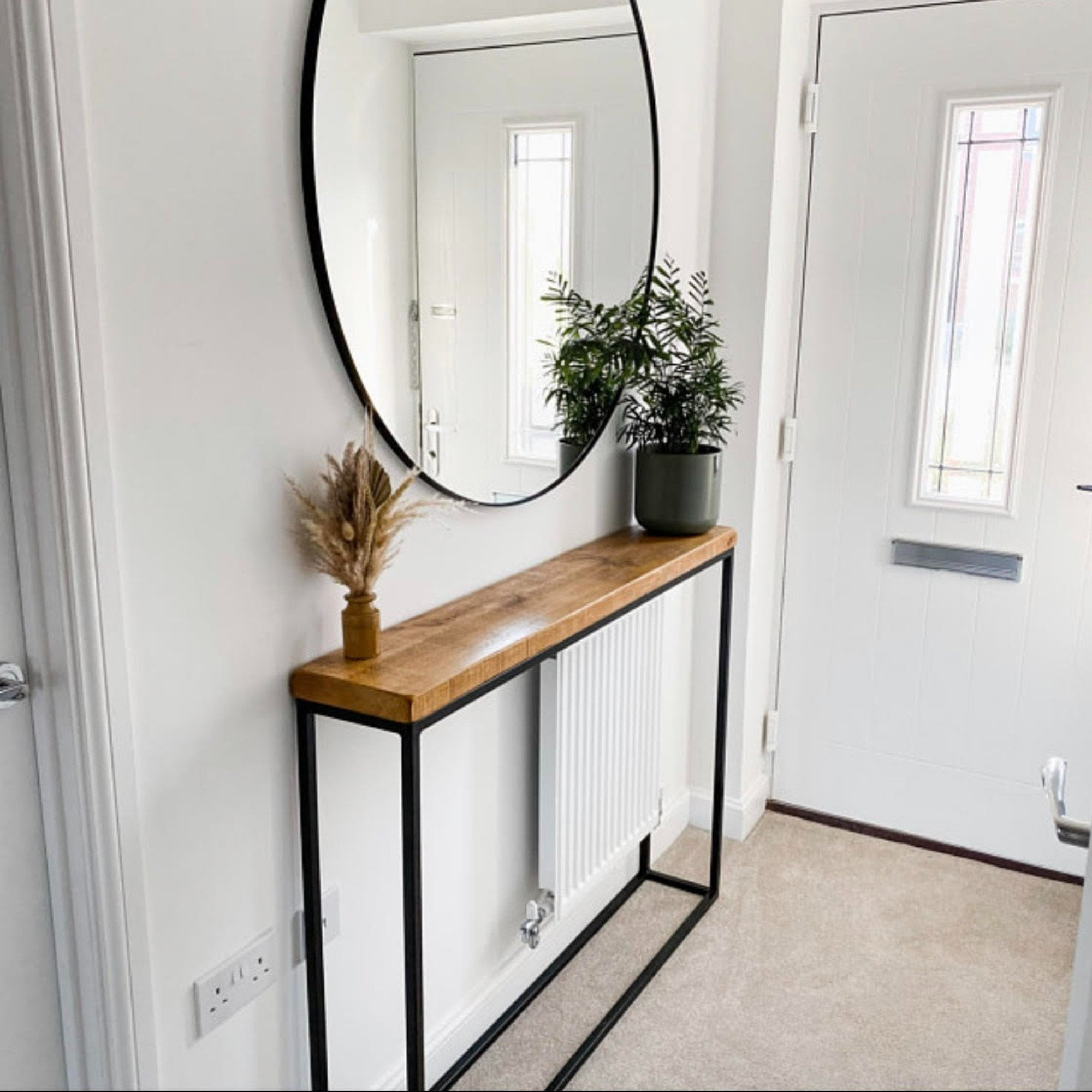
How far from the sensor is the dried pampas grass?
1.41 m

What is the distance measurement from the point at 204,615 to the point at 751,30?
72.4 inches

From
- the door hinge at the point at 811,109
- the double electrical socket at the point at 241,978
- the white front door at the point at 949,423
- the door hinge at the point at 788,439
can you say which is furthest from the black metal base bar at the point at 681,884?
the door hinge at the point at 811,109

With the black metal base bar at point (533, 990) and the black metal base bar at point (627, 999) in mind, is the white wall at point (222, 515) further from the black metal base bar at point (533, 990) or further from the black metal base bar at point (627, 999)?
the black metal base bar at point (627, 999)

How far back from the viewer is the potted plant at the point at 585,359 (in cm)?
198

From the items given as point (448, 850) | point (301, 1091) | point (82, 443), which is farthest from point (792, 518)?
point (82, 443)

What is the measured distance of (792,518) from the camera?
2.74 m

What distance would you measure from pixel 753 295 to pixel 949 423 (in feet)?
1.80

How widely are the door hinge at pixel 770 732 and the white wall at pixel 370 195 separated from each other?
1.59 metres

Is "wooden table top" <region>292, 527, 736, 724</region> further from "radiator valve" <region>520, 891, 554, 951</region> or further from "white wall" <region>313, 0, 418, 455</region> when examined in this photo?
"radiator valve" <region>520, 891, 554, 951</region>

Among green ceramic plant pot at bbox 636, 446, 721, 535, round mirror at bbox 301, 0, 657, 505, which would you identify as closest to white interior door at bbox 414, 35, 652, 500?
round mirror at bbox 301, 0, 657, 505

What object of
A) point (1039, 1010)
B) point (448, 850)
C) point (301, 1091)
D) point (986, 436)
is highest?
point (986, 436)

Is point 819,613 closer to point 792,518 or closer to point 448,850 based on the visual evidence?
point 792,518

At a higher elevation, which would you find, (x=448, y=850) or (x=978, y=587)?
(x=978, y=587)

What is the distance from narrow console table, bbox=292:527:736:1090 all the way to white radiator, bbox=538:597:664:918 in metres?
0.14
